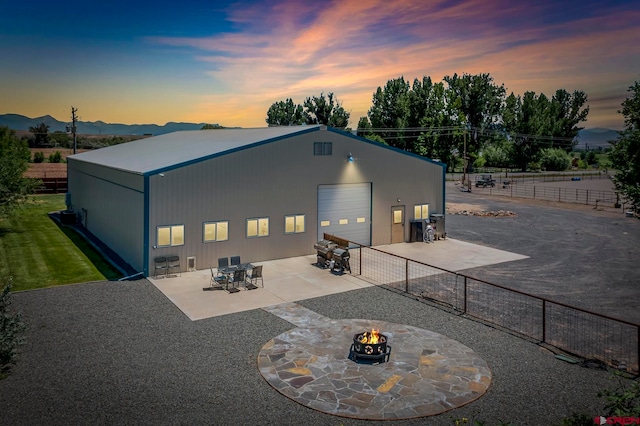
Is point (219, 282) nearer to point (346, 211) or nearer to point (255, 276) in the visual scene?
point (255, 276)

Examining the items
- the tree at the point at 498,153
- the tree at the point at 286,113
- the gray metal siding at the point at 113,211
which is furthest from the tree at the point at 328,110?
the gray metal siding at the point at 113,211

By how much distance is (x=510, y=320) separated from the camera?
15.0 m

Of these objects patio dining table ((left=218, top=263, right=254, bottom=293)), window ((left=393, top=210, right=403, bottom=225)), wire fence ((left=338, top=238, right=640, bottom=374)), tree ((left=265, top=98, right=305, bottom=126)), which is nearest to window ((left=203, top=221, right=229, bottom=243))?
patio dining table ((left=218, top=263, right=254, bottom=293))

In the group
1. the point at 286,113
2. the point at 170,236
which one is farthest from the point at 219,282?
the point at 286,113

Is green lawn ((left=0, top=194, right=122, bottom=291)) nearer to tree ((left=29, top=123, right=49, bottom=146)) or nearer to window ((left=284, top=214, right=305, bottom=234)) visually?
window ((left=284, top=214, right=305, bottom=234))

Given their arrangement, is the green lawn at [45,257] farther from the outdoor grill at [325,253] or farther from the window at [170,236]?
the outdoor grill at [325,253]

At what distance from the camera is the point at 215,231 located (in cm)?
2084

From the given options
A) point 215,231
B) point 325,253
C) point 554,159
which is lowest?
point 325,253

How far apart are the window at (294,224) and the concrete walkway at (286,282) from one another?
1.28 meters

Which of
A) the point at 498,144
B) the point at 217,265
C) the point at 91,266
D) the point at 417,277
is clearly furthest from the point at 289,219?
the point at 498,144

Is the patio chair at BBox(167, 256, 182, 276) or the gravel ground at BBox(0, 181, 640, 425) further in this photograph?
the patio chair at BBox(167, 256, 182, 276)

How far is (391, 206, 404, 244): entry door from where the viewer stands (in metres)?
26.7

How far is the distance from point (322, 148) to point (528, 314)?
12.3 metres

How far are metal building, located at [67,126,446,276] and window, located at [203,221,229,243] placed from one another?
0.14ft
